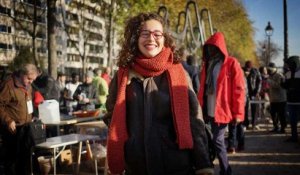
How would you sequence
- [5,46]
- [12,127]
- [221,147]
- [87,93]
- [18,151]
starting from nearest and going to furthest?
[221,147], [12,127], [18,151], [87,93], [5,46]

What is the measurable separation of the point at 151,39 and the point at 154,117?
53 cm

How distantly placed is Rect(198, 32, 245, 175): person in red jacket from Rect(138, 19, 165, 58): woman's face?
2.89m

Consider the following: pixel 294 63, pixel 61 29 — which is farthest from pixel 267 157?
pixel 61 29

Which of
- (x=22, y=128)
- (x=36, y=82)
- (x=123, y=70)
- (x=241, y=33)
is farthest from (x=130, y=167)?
(x=241, y=33)

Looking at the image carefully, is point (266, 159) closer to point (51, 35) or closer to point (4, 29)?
point (51, 35)

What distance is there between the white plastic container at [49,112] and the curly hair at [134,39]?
5040 millimetres

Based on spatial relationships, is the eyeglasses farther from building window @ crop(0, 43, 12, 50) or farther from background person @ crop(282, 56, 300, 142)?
building window @ crop(0, 43, 12, 50)

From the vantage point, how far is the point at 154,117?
8.49 feet

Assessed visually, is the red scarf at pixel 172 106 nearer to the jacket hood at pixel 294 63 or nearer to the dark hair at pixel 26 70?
the dark hair at pixel 26 70

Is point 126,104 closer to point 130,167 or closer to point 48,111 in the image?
point 130,167

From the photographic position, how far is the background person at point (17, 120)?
616cm

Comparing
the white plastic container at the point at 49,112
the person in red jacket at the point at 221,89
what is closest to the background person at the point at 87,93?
the white plastic container at the point at 49,112

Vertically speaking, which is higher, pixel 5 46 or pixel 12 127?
pixel 5 46

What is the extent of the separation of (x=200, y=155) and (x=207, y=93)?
127 inches
